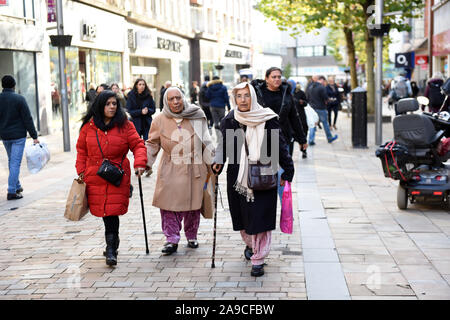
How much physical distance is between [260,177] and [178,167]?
112 cm

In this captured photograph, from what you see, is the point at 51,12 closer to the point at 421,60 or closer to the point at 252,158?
the point at 252,158

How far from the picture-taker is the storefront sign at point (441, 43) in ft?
93.3

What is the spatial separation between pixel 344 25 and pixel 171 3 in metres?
15.4

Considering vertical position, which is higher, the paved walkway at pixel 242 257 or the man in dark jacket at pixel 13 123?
the man in dark jacket at pixel 13 123

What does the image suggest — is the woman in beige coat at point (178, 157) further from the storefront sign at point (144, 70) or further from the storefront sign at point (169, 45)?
the storefront sign at point (169, 45)

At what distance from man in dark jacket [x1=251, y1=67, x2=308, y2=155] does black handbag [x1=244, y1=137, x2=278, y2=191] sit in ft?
5.17

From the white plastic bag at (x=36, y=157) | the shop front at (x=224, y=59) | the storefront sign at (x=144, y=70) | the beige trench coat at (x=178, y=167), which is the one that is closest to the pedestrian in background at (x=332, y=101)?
the storefront sign at (x=144, y=70)

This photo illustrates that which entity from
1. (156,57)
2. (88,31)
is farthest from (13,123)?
(156,57)

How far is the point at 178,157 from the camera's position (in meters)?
6.70

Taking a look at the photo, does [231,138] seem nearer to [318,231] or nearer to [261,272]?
[261,272]

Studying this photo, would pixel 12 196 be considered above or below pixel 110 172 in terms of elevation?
below

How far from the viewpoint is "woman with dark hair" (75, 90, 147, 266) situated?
631cm

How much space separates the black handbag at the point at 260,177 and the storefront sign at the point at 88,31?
2017 centimetres

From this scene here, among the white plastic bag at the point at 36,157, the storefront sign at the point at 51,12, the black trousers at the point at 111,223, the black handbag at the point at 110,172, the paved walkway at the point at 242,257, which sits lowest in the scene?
the paved walkway at the point at 242,257
